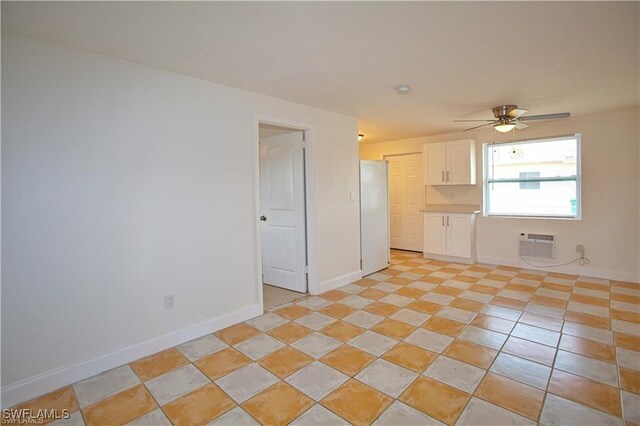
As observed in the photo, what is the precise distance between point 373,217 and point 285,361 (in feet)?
9.81

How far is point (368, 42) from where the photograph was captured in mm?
2271

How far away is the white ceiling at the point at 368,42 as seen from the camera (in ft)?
6.12

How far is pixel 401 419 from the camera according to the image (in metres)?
1.89

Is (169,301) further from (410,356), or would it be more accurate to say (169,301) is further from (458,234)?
(458,234)

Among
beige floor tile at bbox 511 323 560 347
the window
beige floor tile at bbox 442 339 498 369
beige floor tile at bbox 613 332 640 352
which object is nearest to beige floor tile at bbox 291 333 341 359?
beige floor tile at bbox 442 339 498 369

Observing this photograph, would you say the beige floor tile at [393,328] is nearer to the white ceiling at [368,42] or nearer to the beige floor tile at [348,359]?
the beige floor tile at [348,359]

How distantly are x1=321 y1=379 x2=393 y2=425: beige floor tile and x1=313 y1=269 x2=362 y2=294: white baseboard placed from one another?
1956 mm

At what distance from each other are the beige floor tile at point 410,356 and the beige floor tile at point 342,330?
0.41 meters

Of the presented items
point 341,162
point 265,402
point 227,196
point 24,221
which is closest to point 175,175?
point 227,196

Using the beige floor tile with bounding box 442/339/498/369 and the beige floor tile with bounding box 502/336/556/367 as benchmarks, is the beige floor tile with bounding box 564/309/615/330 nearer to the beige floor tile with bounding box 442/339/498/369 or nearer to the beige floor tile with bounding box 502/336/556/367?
the beige floor tile with bounding box 502/336/556/367

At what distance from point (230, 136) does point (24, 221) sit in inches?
66.4

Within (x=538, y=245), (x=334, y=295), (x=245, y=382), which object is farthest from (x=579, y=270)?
(x=245, y=382)

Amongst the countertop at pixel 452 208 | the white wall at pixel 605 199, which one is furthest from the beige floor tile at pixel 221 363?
the white wall at pixel 605 199

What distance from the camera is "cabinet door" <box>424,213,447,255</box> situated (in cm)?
586
